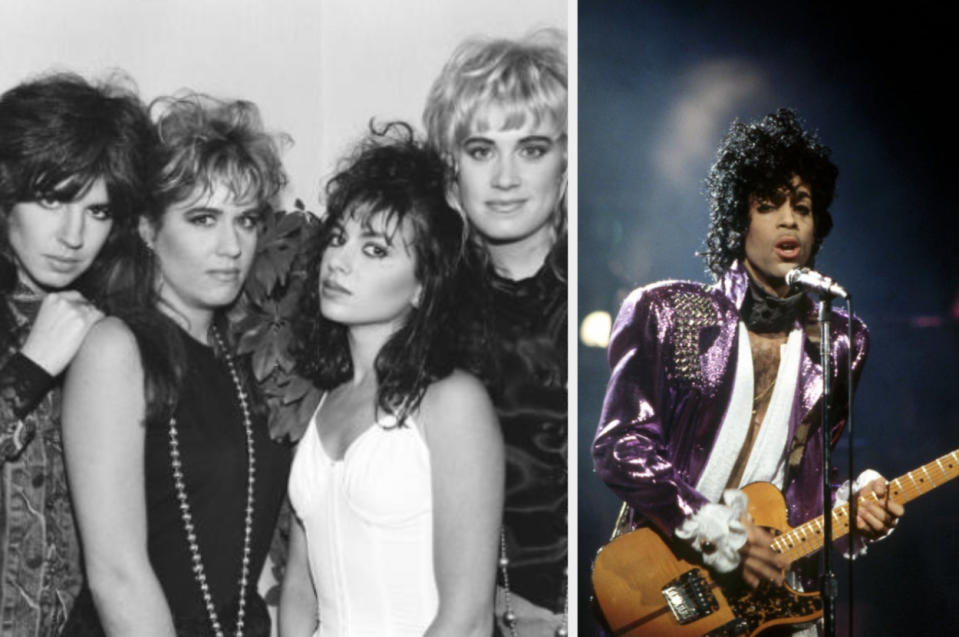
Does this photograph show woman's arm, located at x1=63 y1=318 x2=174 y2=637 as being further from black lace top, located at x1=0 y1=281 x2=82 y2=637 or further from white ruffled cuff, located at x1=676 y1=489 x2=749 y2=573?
white ruffled cuff, located at x1=676 y1=489 x2=749 y2=573

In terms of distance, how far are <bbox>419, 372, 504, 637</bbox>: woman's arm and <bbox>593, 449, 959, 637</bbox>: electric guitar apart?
406 millimetres

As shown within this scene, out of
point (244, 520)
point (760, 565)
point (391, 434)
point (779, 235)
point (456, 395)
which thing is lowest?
point (760, 565)

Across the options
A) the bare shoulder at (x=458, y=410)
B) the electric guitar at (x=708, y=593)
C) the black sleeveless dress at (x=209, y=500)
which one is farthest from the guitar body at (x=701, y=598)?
the black sleeveless dress at (x=209, y=500)

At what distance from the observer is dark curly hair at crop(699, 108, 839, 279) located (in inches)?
130

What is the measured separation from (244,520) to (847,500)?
67.7 inches

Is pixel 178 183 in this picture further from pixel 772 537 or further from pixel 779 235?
pixel 772 537

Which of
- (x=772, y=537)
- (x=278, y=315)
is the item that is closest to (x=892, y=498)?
(x=772, y=537)

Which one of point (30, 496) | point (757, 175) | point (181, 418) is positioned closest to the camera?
point (30, 496)

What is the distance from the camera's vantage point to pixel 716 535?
125 inches

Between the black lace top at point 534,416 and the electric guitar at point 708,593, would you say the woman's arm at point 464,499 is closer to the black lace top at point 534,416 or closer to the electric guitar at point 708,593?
the black lace top at point 534,416

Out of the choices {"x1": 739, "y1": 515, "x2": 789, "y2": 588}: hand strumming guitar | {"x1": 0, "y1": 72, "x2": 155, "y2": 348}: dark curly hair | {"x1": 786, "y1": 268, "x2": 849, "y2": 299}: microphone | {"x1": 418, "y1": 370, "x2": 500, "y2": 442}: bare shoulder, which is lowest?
{"x1": 739, "y1": 515, "x2": 789, "y2": 588}: hand strumming guitar

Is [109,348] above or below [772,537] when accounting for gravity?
above

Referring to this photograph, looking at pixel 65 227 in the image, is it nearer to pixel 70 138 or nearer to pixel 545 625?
pixel 70 138

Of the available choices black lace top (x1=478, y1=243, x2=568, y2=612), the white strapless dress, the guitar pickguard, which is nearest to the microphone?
black lace top (x1=478, y1=243, x2=568, y2=612)
